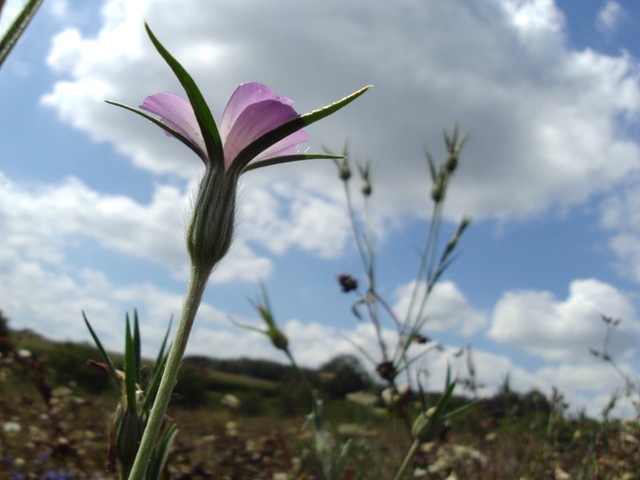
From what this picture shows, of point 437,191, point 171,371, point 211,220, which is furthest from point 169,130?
point 437,191

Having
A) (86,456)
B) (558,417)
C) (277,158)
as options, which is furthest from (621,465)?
(86,456)

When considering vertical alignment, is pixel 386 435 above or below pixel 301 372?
below

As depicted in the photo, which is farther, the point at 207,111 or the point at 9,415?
the point at 9,415

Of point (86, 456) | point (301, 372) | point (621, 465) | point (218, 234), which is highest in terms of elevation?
point (218, 234)

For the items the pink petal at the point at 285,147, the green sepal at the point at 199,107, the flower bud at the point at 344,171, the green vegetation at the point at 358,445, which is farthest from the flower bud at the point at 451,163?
the green sepal at the point at 199,107

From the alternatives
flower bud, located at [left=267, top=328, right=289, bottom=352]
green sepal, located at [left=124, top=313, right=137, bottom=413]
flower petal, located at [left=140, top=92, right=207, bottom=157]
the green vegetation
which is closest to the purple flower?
flower petal, located at [left=140, top=92, right=207, bottom=157]

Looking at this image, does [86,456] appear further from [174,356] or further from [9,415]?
[174,356]

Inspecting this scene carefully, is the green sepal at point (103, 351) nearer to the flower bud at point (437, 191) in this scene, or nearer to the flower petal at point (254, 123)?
the flower petal at point (254, 123)

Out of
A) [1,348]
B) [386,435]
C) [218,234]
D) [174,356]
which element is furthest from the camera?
[1,348]

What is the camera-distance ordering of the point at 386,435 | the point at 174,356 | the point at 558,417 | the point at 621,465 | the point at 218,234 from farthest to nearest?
the point at 386,435 < the point at 558,417 < the point at 621,465 < the point at 218,234 < the point at 174,356
